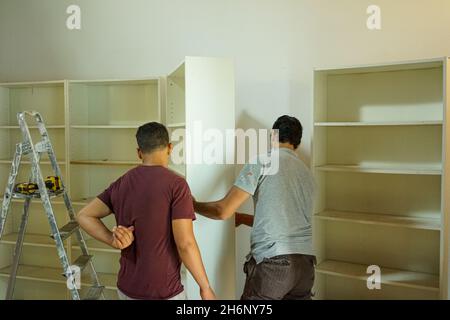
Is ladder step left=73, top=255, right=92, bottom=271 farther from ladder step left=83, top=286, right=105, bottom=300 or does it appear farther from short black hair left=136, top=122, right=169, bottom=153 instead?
short black hair left=136, top=122, right=169, bottom=153

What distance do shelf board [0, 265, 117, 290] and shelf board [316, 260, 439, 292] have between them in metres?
1.73

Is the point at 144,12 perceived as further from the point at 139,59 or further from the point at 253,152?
the point at 253,152

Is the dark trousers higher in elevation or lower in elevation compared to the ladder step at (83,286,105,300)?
higher

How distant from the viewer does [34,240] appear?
368 cm

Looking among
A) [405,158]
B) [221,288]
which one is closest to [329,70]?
[405,158]

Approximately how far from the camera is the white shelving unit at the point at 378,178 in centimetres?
277

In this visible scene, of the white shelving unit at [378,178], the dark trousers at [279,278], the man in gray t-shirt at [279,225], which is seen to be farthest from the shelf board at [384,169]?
the dark trousers at [279,278]

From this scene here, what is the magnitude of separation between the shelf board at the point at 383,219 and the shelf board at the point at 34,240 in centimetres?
228

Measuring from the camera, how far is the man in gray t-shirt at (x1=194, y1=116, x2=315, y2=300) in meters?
2.04

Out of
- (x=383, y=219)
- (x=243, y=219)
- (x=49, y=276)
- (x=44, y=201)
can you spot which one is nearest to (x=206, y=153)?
(x=243, y=219)

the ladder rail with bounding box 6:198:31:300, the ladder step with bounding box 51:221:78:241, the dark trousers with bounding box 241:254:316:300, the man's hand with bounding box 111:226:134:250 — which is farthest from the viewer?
the ladder rail with bounding box 6:198:31:300

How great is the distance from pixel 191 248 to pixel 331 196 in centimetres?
162

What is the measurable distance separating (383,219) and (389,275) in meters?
0.37

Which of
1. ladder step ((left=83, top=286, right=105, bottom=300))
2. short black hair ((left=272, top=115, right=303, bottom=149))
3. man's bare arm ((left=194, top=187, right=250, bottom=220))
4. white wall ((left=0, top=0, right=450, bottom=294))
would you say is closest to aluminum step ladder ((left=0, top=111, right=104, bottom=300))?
ladder step ((left=83, top=286, right=105, bottom=300))
